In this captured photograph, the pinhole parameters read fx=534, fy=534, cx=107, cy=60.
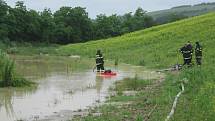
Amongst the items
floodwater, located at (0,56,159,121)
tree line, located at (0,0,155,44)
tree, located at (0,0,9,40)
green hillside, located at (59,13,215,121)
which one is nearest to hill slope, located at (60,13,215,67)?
green hillside, located at (59,13,215,121)

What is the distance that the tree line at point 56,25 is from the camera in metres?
79.2

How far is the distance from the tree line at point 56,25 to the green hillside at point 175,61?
20.8 metres

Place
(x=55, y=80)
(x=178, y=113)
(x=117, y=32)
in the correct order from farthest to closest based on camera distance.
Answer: (x=117, y=32), (x=55, y=80), (x=178, y=113)

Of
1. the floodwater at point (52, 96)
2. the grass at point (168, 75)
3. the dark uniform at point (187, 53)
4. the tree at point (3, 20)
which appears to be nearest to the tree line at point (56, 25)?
the tree at point (3, 20)

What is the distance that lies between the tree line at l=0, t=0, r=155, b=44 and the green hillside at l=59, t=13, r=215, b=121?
20802 millimetres

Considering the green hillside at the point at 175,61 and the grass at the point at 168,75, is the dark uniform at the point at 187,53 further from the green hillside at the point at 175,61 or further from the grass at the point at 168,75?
the green hillside at the point at 175,61

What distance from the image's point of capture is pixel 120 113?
49.7 feet

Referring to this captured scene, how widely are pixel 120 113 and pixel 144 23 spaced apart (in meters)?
100

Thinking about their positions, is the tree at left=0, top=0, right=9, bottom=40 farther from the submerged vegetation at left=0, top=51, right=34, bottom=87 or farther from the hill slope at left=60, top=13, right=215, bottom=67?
the submerged vegetation at left=0, top=51, right=34, bottom=87

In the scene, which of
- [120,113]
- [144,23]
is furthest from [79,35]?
[120,113]

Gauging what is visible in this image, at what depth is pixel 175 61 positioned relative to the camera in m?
38.4

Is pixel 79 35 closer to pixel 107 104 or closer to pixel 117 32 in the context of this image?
pixel 117 32

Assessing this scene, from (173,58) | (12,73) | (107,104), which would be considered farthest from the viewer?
(173,58)

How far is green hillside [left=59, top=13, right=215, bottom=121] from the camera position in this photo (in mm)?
13733
